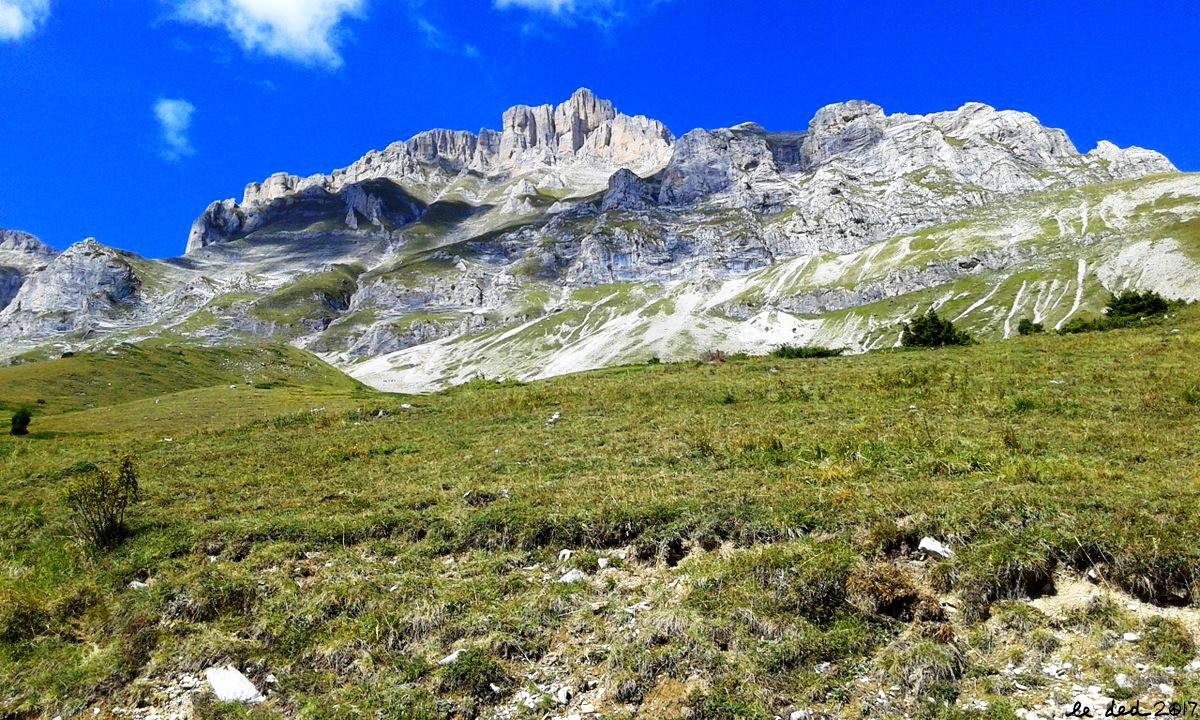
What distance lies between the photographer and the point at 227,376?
387ft

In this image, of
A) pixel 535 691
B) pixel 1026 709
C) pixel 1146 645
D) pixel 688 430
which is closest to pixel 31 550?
pixel 535 691

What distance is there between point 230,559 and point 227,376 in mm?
121969

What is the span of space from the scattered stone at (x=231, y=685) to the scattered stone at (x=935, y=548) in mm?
10645

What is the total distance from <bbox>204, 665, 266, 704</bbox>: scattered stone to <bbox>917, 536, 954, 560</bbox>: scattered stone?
10.6 m

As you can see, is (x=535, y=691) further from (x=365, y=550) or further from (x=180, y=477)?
(x=180, y=477)

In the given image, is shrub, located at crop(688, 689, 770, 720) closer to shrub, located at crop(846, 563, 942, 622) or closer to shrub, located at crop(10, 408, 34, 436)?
shrub, located at crop(846, 563, 942, 622)

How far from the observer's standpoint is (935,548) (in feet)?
33.7

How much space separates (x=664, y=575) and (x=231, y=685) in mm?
7069

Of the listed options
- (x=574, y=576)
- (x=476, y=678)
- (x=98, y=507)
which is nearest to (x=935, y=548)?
(x=574, y=576)

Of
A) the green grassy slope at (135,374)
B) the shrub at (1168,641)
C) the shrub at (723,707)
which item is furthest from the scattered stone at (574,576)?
the green grassy slope at (135,374)

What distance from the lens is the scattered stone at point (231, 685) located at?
900 centimetres

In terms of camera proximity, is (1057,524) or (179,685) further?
(1057,524)

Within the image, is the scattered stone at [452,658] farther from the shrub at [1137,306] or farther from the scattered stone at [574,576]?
the shrub at [1137,306]

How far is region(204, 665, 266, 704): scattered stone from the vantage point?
29.5ft
